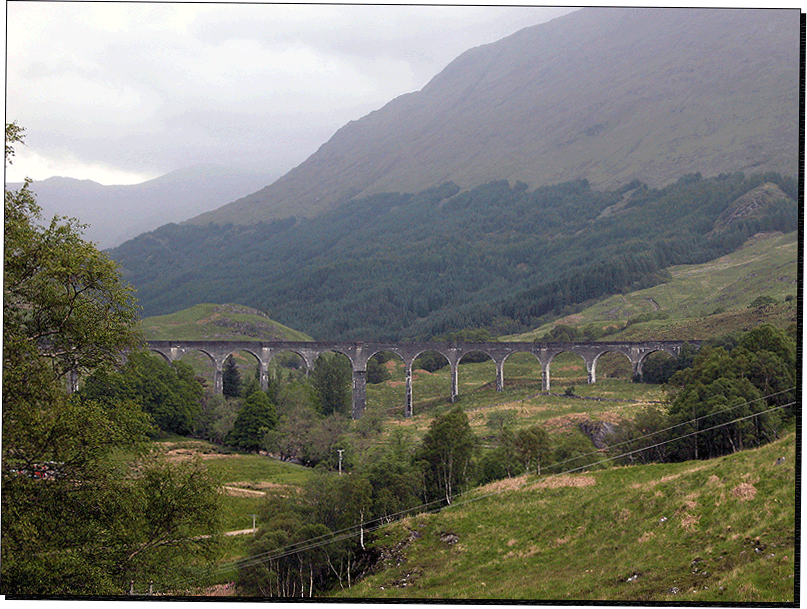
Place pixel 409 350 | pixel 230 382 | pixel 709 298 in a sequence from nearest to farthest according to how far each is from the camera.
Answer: pixel 230 382 < pixel 409 350 < pixel 709 298

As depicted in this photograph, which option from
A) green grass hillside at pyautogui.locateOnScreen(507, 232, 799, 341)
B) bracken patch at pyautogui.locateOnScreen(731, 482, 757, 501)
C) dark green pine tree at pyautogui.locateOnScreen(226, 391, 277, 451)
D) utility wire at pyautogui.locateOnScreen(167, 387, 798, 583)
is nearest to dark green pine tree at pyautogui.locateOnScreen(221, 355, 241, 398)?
→ dark green pine tree at pyautogui.locateOnScreen(226, 391, 277, 451)

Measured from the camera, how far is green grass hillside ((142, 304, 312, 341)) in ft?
530

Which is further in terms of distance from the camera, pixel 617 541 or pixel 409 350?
pixel 409 350

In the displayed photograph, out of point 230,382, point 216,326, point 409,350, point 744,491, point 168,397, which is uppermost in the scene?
point 216,326

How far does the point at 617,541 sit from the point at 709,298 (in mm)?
135952

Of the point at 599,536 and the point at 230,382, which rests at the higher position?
the point at 599,536

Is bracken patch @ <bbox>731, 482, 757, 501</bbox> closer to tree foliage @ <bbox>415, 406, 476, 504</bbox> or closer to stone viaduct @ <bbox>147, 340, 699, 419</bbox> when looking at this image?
tree foliage @ <bbox>415, 406, 476, 504</bbox>

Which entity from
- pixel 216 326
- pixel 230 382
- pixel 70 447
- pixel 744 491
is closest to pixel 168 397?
pixel 230 382

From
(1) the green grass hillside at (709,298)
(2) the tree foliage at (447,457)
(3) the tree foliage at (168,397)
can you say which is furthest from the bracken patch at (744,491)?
(1) the green grass hillside at (709,298)

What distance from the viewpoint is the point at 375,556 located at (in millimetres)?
30094

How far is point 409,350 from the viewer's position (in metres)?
96.2

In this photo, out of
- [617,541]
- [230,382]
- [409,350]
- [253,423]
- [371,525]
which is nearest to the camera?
[617,541]

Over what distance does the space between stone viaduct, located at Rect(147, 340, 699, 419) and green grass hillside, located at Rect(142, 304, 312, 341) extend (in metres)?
65.5

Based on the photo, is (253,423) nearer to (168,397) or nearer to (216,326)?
(168,397)
